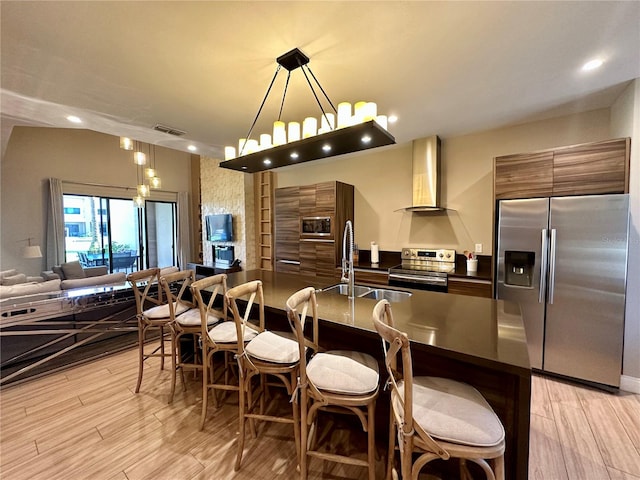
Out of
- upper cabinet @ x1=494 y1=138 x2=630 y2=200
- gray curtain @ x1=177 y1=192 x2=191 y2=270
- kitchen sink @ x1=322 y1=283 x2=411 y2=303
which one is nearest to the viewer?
kitchen sink @ x1=322 y1=283 x2=411 y2=303

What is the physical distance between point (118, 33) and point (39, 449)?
2.83 meters

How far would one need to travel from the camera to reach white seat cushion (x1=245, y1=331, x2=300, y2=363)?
1.60 m

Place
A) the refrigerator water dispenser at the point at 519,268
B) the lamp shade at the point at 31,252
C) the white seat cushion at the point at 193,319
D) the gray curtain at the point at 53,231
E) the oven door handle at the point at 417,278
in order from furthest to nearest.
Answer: the gray curtain at the point at 53,231
the lamp shade at the point at 31,252
the oven door handle at the point at 417,278
the refrigerator water dispenser at the point at 519,268
the white seat cushion at the point at 193,319

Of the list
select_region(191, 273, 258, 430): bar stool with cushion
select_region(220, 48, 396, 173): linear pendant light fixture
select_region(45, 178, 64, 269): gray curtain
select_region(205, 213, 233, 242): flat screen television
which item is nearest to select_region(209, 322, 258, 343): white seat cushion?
select_region(191, 273, 258, 430): bar stool with cushion

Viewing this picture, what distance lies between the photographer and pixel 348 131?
1824 millimetres

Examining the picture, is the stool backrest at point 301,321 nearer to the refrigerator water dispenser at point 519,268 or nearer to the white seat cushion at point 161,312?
the white seat cushion at point 161,312

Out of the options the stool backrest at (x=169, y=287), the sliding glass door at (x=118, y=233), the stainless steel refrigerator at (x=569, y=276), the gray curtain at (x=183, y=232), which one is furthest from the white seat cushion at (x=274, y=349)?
the gray curtain at (x=183, y=232)

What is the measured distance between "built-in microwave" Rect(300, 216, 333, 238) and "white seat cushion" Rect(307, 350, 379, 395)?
2741mm

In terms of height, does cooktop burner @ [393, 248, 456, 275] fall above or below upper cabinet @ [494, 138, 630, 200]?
below

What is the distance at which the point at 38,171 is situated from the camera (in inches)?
221

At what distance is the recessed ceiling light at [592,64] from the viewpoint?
6.77 feet

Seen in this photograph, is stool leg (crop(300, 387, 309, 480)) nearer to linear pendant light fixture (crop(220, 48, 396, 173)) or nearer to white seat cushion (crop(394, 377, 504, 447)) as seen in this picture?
white seat cushion (crop(394, 377, 504, 447))

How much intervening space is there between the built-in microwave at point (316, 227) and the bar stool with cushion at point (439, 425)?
3.12 meters

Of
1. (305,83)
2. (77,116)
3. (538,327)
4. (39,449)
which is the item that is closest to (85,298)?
(39,449)
